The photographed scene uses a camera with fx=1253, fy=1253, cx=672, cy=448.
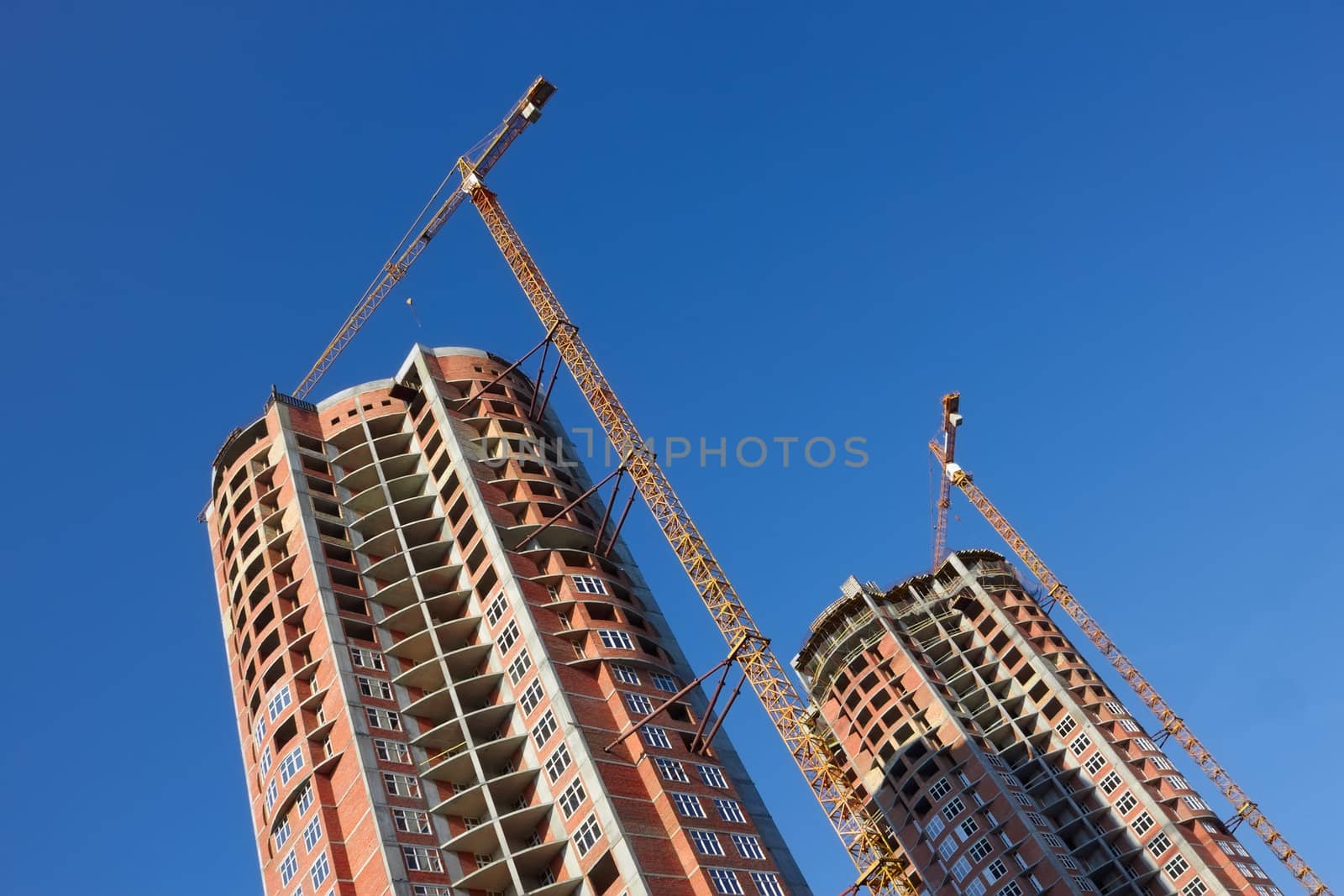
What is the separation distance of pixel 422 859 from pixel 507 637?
15039mm

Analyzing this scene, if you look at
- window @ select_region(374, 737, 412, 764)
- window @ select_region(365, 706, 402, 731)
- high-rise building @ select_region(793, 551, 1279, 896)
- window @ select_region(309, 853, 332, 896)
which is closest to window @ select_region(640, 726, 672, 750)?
window @ select_region(374, 737, 412, 764)

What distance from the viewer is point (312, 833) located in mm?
69812

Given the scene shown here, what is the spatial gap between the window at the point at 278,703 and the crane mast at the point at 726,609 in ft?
87.1

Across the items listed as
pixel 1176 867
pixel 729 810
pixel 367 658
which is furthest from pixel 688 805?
pixel 1176 867

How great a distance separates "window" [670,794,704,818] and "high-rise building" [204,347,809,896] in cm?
13

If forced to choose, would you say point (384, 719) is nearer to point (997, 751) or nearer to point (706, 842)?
point (706, 842)

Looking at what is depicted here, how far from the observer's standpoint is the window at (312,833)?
69188 mm

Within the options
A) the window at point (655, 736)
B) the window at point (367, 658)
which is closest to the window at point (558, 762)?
the window at point (655, 736)

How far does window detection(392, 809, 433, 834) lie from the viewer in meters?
68.1

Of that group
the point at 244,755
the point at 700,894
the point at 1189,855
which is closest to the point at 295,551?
the point at 244,755

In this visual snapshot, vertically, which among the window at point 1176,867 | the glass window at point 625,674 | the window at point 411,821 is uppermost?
the glass window at point 625,674

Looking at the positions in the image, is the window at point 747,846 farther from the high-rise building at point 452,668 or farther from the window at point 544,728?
the window at point 544,728

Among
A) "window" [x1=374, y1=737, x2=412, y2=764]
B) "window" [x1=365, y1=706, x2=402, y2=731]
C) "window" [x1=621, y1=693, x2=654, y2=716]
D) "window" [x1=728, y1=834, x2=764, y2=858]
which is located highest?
"window" [x1=365, y1=706, x2=402, y2=731]

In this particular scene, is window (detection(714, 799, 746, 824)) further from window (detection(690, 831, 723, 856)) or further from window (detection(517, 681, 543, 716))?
window (detection(517, 681, 543, 716))
